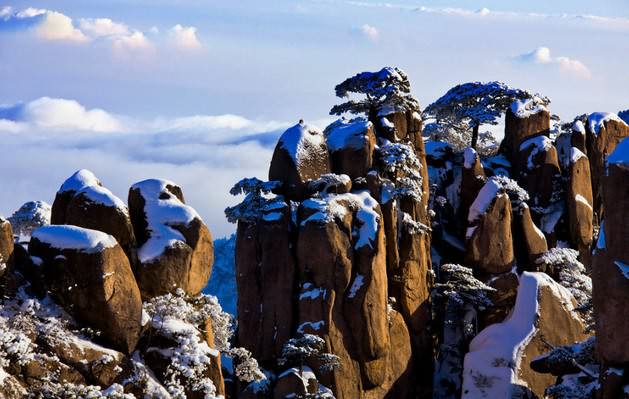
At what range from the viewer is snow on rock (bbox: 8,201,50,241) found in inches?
1834

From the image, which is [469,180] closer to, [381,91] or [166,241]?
[381,91]

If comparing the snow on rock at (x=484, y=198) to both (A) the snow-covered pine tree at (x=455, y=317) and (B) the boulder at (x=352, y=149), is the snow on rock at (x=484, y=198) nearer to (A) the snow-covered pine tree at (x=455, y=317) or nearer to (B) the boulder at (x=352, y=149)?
(A) the snow-covered pine tree at (x=455, y=317)

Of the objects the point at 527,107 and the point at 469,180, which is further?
the point at 527,107

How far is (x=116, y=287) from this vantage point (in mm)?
24125

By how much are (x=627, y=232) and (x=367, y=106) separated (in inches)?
972

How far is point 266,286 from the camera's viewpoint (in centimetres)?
4353

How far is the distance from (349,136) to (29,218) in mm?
17050

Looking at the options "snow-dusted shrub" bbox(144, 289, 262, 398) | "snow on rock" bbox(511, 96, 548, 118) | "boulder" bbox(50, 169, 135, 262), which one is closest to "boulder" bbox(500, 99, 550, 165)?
"snow on rock" bbox(511, 96, 548, 118)

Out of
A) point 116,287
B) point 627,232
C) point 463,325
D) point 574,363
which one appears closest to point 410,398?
point 463,325

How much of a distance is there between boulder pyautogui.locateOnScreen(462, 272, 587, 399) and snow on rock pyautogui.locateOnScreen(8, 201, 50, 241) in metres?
22.7

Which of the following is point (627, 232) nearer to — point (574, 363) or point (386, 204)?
point (574, 363)

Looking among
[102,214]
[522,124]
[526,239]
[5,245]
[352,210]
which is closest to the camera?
[5,245]

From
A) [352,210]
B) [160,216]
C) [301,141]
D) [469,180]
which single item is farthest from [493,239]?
[160,216]

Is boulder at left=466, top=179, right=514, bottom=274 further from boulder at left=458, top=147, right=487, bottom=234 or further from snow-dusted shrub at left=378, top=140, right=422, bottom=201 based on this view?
snow-dusted shrub at left=378, top=140, right=422, bottom=201
